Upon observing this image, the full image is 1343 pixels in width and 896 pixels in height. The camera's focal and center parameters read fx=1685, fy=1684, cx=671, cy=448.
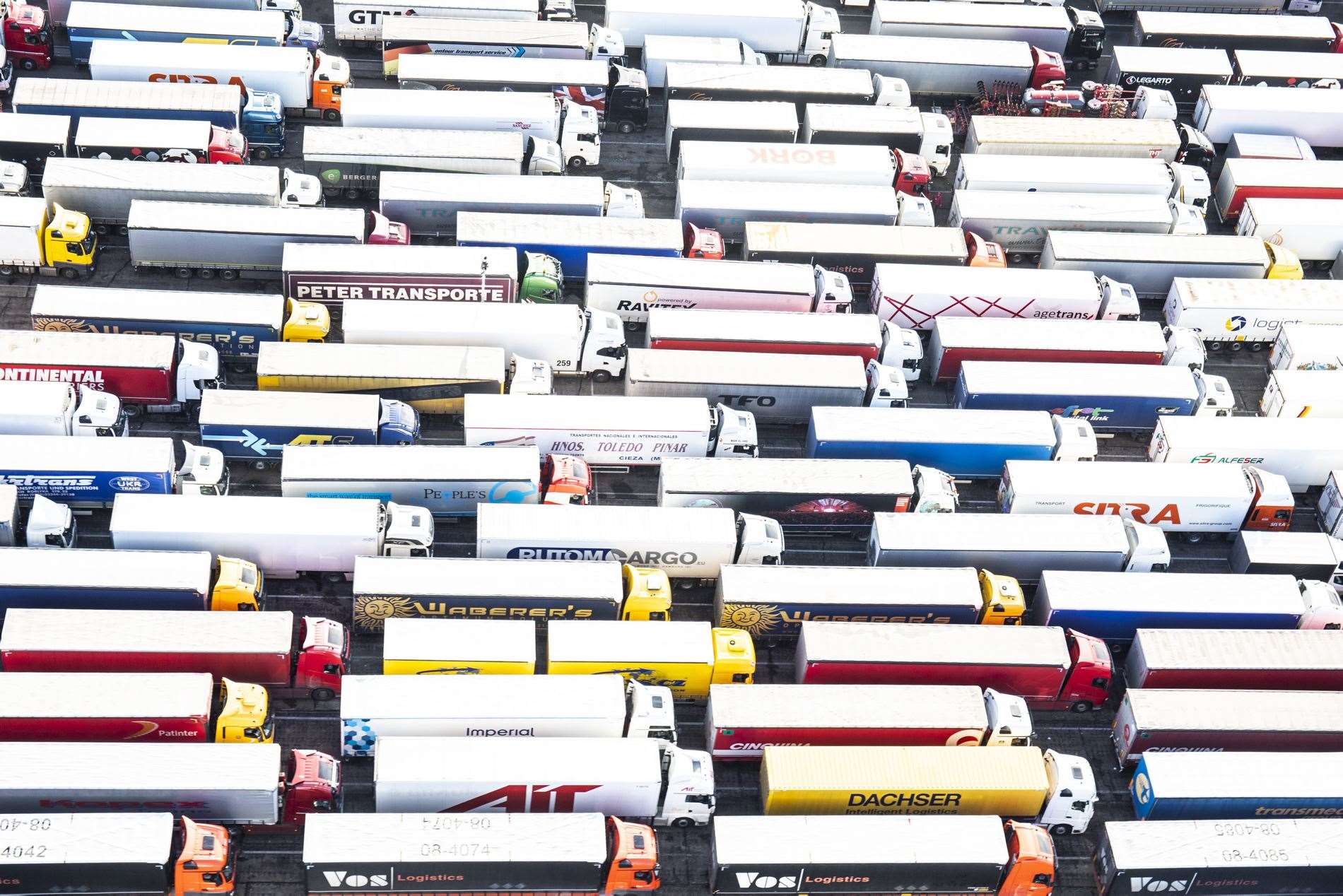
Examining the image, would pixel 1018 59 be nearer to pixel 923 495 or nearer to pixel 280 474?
pixel 923 495

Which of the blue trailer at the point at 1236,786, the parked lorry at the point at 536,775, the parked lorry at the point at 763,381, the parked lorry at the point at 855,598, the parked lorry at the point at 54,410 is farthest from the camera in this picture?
the parked lorry at the point at 763,381

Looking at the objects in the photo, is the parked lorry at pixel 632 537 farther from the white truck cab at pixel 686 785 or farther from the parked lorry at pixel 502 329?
the parked lorry at pixel 502 329

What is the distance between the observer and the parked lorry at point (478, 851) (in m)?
66.3

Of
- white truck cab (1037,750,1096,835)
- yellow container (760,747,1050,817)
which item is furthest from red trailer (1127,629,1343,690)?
yellow container (760,747,1050,817)

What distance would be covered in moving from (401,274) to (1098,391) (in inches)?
1504

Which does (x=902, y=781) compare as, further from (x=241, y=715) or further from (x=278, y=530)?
(x=278, y=530)

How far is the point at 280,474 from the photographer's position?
84.1m

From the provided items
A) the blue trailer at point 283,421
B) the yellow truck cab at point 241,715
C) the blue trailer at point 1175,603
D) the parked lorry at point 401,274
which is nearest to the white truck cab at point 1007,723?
the blue trailer at point 1175,603

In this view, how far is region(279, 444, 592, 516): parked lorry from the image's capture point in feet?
265

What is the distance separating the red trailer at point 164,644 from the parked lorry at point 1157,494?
35725mm

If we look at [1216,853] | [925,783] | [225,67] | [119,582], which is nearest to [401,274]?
[225,67]

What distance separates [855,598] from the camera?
78500 mm

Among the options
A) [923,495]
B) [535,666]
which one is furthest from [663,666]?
[923,495]

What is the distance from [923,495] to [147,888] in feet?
134
